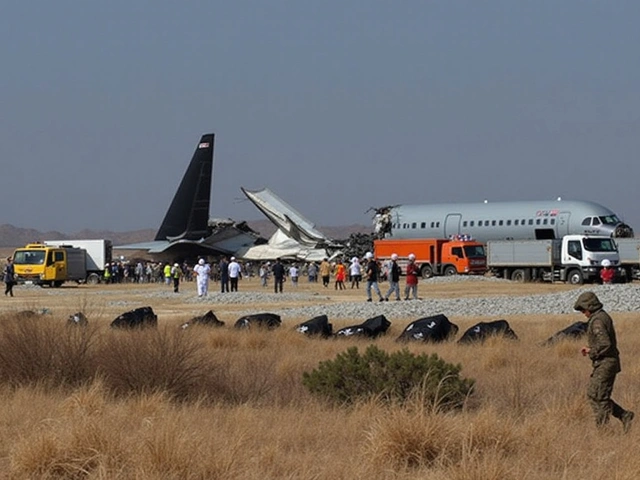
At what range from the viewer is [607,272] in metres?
51.4

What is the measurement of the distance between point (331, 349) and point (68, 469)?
1223cm

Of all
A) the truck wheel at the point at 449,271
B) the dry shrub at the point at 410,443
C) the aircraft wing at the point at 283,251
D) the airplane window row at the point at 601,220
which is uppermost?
the airplane window row at the point at 601,220

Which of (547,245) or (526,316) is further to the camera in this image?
(547,245)

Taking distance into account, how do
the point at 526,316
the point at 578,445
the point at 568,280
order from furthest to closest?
the point at 568,280, the point at 526,316, the point at 578,445

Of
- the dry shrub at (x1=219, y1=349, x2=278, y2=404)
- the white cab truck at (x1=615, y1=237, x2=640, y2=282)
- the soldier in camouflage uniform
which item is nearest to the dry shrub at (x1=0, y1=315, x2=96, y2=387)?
the dry shrub at (x1=219, y1=349, x2=278, y2=404)

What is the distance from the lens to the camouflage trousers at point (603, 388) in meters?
11.6

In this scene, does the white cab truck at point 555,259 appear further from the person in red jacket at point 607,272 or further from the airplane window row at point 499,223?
the airplane window row at point 499,223

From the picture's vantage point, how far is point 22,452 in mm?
9234

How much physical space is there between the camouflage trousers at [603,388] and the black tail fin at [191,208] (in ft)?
280

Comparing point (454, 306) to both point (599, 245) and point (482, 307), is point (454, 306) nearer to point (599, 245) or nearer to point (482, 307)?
point (482, 307)

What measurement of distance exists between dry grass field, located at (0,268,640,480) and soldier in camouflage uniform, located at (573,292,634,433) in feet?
0.76

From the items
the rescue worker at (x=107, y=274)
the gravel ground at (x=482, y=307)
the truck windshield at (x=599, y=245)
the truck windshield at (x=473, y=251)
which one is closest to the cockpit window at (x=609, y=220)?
the truck windshield at (x=473, y=251)

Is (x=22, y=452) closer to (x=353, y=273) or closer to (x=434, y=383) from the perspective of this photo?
(x=434, y=383)

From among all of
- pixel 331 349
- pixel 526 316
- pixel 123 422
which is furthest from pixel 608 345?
pixel 526 316
